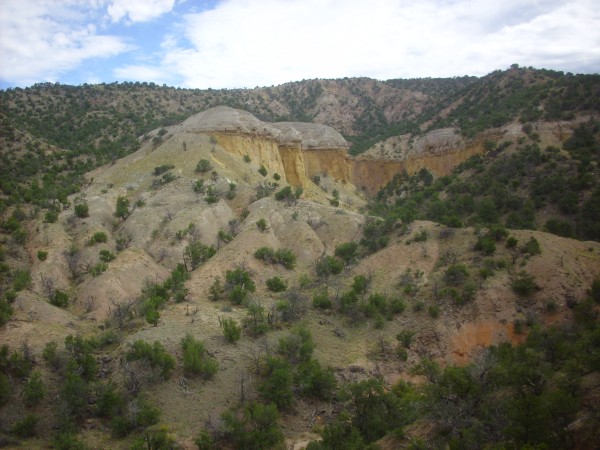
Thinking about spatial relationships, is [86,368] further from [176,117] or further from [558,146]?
[176,117]

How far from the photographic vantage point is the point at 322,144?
246 feet

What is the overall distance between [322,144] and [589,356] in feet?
211

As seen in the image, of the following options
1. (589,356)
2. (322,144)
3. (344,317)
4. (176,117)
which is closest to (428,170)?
(322,144)

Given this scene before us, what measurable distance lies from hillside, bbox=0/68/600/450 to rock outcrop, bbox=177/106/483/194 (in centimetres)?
62

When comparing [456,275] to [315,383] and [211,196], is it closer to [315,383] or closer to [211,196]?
[315,383]

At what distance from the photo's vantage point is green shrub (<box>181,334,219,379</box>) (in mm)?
20484

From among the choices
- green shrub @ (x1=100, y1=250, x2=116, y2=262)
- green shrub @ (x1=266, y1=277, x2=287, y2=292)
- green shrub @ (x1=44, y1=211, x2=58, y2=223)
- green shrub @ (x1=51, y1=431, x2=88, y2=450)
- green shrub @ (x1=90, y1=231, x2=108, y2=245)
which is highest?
green shrub @ (x1=44, y1=211, x2=58, y2=223)

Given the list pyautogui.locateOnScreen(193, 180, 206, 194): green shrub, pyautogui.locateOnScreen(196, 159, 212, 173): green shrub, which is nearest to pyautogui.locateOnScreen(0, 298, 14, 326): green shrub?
pyautogui.locateOnScreen(193, 180, 206, 194): green shrub

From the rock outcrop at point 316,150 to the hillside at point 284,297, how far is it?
62cm

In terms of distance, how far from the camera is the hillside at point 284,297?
1672 centimetres

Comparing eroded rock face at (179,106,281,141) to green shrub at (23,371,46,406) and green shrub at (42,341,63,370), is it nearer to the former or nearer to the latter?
green shrub at (42,341,63,370)

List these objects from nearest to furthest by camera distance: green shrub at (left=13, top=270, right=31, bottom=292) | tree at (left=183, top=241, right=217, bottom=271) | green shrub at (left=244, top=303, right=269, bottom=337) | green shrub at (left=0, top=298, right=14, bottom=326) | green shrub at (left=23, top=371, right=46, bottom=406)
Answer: green shrub at (left=23, top=371, right=46, bottom=406)
green shrub at (left=0, top=298, right=14, bottom=326)
green shrub at (left=244, top=303, right=269, bottom=337)
green shrub at (left=13, top=270, right=31, bottom=292)
tree at (left=183, top=241, right=217, bottom=271)

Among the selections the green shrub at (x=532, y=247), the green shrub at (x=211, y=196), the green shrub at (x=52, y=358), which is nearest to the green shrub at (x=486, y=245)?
the green shrub at (x=532, y=247)

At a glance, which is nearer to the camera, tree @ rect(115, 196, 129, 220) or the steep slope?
the steep slope
